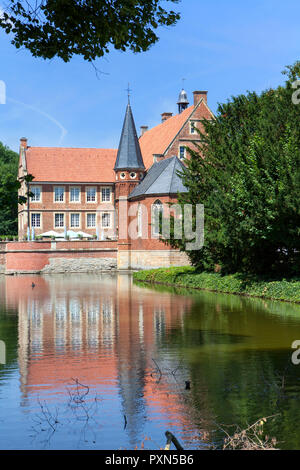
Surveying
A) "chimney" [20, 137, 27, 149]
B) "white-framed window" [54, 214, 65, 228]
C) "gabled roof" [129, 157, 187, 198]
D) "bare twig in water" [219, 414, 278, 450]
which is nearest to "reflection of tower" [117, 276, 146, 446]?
"bare twig in water" [219, 414, 278, 450]

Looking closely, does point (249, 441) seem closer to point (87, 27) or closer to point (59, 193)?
point (87, 27)

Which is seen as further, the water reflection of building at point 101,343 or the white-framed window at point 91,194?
the white-framed window at point 91,194

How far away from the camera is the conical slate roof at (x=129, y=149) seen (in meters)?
56.0

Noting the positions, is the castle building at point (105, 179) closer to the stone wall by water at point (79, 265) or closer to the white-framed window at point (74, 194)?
the white-framed window at point (74, 194)

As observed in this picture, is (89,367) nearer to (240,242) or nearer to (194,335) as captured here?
(194,335)

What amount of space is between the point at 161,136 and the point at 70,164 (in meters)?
11.3

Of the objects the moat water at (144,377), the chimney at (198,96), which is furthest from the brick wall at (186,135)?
the moat water at (144,377)

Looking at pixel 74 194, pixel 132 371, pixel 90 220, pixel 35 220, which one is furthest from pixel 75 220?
pixel 132 371

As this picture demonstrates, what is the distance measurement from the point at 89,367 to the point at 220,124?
23.5 metres

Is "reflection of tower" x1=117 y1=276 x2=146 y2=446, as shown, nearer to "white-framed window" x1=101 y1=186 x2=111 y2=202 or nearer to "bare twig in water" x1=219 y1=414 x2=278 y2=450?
"bare twig in water" x1=219 y1=414 x2=278 y2=450

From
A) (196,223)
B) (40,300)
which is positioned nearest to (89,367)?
(40,300)

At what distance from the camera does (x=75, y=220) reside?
212 feet

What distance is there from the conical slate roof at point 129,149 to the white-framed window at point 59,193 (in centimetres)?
985

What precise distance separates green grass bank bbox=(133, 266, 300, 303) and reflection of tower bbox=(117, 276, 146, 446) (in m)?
7.62
